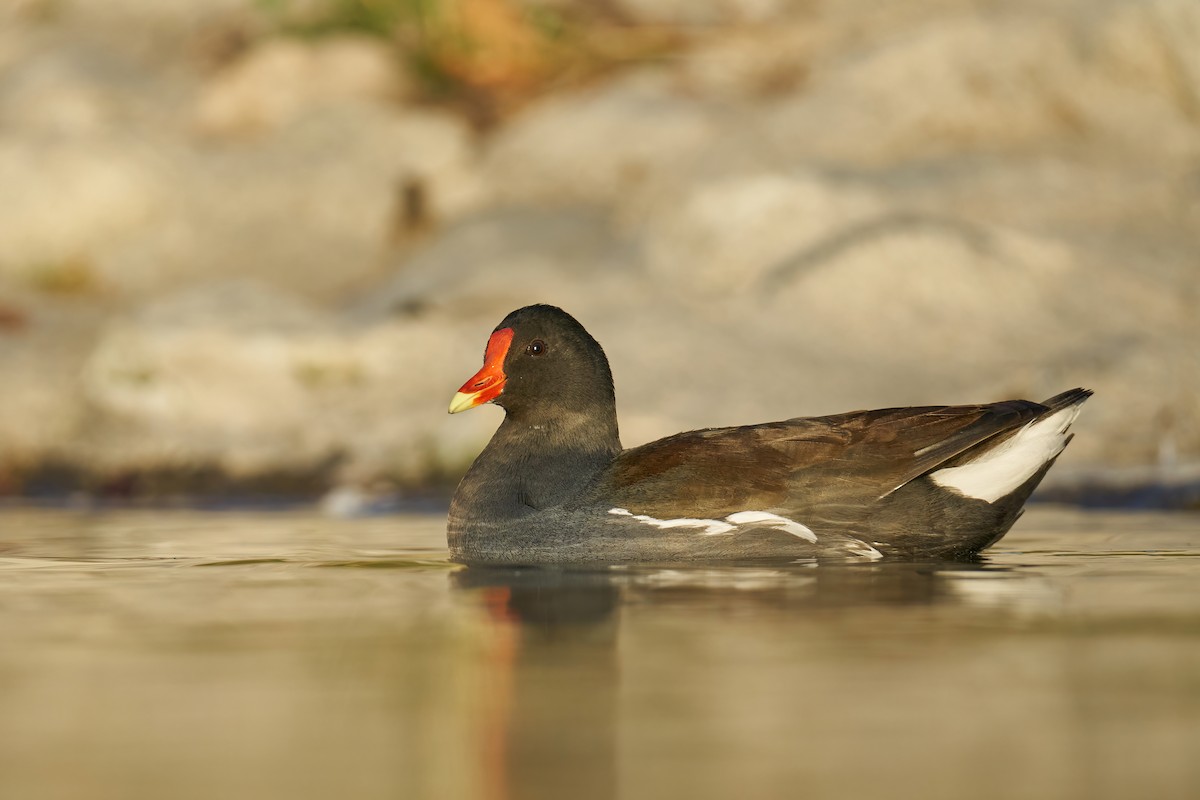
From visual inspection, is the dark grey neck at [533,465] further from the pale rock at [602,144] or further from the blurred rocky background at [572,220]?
the pale rock at [602,144]

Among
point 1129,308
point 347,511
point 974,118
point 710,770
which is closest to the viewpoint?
point 710,770

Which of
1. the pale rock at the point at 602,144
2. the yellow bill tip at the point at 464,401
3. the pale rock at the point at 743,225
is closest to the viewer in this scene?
the yellow bill tip at the point at 464,401

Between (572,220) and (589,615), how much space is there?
10.9 metres

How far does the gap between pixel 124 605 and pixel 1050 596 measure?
10.4 ft

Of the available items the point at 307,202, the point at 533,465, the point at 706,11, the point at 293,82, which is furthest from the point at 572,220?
the point at 533,465

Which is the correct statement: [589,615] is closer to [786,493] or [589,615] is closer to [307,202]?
[786,493]

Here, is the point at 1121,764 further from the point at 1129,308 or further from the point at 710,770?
the point at 1129,308

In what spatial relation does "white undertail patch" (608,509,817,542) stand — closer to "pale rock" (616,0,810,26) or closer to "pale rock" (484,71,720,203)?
"pale rock" (484,71,720,203)

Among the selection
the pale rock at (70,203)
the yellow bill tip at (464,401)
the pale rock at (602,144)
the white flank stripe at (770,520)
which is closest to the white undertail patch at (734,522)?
the white flank stripe at (770,520)

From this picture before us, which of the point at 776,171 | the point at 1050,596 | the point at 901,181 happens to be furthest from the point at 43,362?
the point at 1050,596

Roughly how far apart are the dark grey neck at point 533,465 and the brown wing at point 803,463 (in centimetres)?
21

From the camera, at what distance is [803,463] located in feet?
23.7

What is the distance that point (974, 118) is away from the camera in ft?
53.4

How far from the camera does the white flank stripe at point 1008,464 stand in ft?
23.9
